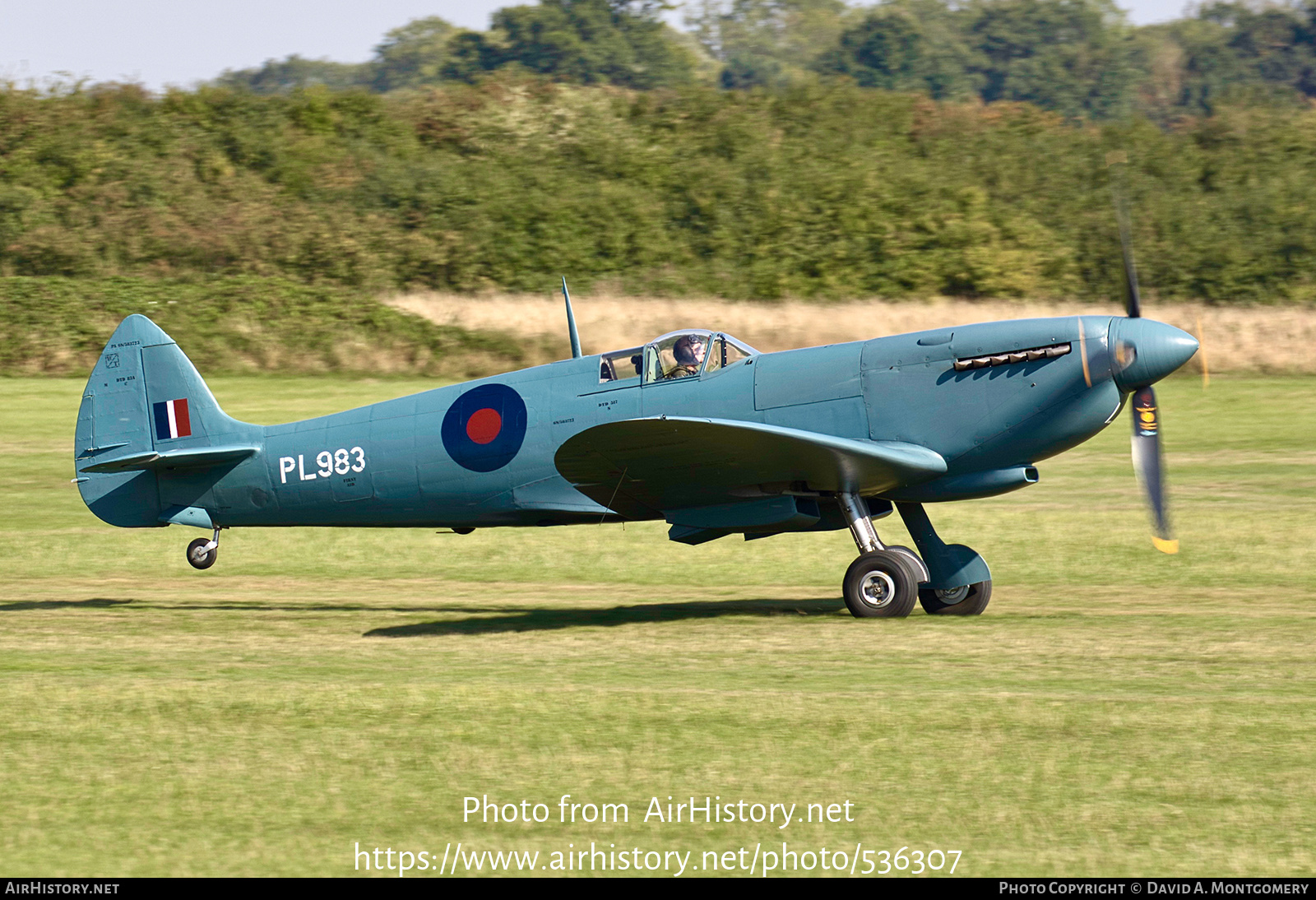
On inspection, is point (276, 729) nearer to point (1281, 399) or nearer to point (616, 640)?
point (616, 640)

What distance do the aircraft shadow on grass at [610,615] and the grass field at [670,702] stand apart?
55 mm

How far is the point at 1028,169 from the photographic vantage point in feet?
114

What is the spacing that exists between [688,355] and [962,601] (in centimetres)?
260

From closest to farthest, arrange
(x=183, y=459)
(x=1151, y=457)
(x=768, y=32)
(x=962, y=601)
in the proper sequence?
(x=1151, y=457)
(x=962, y=601)
(x=183, y=459)
(x=768, y=32)

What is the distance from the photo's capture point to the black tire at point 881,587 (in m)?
9.41

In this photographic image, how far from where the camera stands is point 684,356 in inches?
391

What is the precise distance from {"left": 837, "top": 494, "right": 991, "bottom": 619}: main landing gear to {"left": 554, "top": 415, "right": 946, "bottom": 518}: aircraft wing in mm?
352

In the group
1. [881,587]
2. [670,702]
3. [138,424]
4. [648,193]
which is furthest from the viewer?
[648,193]

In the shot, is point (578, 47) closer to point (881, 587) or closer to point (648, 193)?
point (648, 193)

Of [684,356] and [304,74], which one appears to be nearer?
[684,356]

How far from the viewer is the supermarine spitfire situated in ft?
30.0

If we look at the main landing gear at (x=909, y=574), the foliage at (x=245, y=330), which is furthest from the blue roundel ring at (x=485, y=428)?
the foliage at (x=245, y=330)

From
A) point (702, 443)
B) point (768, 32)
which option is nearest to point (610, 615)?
point (702, 443)

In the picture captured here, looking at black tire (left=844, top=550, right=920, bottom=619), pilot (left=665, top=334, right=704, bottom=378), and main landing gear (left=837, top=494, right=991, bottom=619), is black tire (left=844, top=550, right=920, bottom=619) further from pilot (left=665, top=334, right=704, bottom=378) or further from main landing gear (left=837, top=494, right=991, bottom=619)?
pilot (left=665, top=334, right=704, bottom=378)
